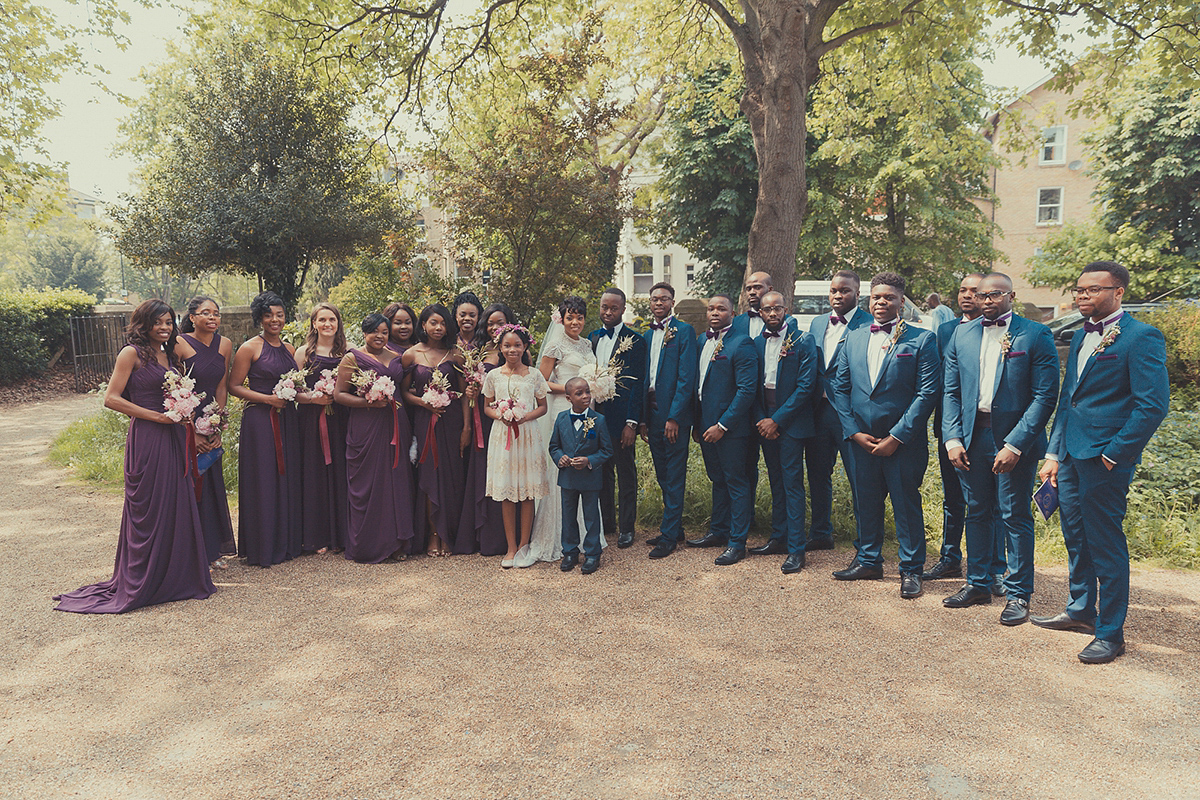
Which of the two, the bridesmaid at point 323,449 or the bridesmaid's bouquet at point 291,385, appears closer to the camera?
the bridesmaid's bouquet at point 291,385

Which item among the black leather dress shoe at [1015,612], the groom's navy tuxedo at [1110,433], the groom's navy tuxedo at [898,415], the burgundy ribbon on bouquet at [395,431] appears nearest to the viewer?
the groom's navy tuxedo at [1110,433]

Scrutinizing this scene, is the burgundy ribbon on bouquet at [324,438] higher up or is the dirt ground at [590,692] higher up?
the burgundy ribbon on bouquet at [324,438]

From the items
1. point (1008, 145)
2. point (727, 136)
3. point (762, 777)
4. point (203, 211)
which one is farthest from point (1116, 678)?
point (727, 136)

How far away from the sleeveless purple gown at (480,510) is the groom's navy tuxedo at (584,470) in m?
0.73

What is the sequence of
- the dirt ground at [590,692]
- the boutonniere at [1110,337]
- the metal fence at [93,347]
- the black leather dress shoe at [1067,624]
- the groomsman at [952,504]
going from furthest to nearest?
the metal fence at [93,347]
the groomsman at [952,504]
the black leather dress shoe at [1067,624]
the boutonniere at [1110,337]
the dirt ground at [590,692]

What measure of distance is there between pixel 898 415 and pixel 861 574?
4.43 ft

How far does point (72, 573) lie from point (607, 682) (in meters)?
5.17

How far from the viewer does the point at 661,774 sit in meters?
3.37

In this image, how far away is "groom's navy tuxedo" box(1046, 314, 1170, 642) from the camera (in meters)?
4.34

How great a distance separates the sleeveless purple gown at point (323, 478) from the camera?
671 centimetres

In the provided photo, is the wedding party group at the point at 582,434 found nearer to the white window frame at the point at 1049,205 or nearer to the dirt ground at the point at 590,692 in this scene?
the dirt ground at the point at 590,692

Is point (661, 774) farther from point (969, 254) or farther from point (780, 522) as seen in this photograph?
point (969, 254)

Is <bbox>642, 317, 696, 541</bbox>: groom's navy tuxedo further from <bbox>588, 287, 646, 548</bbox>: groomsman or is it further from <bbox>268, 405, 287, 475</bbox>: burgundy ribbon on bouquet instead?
<bbox>268, 405, 287, 475</bbox>: burgundy ribbon on bouquet

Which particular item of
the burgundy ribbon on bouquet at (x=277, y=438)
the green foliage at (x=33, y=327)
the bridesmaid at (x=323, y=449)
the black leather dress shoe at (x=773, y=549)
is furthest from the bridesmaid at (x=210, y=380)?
the green foliage at (x=33, y=327)
